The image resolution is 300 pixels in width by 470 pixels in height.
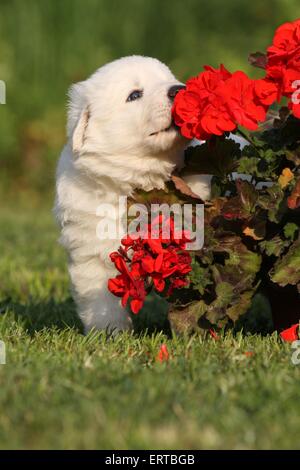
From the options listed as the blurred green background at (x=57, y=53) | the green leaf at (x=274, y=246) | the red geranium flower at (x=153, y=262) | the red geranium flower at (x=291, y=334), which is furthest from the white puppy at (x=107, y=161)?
the blurred green background at (x=57, y=53)

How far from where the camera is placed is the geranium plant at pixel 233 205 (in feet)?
9.57

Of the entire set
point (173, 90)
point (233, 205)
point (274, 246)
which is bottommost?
point (274, 246)

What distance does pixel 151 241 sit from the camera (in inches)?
115

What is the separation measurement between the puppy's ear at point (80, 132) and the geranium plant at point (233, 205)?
0.39m

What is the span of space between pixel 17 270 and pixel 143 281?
2193 mm

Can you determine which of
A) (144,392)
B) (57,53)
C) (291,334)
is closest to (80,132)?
(291,334)

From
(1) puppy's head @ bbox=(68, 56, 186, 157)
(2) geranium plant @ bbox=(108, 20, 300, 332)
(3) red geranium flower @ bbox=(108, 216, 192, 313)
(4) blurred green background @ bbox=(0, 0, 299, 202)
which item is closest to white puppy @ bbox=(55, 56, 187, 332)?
(1) puppy's head @ bbox=(68, 56, 186, 157)

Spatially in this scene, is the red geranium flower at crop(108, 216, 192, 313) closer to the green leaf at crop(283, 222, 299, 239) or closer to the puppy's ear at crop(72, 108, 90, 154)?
the green leaf at crop(283, 222, 299, 239)

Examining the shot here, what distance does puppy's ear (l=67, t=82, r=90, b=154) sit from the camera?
11.0ft

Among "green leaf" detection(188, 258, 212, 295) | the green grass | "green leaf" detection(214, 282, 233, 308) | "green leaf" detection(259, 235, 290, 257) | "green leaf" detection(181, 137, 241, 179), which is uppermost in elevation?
"green leaf" detection(181, 137, 241, 179)

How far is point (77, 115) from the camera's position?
3.50 metres

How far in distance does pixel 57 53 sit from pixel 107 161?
235 inches

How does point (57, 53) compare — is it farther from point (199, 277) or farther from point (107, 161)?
point (199, 277)

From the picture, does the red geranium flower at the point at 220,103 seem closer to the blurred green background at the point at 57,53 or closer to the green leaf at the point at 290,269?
the green leaf at the point at 290,269
